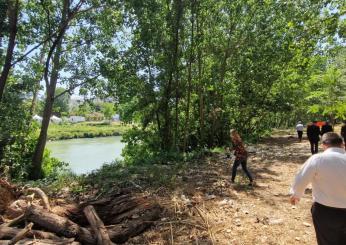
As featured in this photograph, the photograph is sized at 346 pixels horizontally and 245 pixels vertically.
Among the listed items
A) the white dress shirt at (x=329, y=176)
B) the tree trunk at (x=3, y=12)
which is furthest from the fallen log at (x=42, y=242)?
the tree trunk at (x=3, y=12)

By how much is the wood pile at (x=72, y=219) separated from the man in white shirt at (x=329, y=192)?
10.5 feet

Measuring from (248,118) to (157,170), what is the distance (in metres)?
14.8

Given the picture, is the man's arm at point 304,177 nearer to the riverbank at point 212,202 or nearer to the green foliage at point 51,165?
the riverbank at point 212,202

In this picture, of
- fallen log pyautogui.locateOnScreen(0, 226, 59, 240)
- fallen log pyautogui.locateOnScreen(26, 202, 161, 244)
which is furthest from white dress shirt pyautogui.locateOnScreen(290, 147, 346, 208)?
fallen log pyautogui.locateOnScreen(0, 226, 59, 240)

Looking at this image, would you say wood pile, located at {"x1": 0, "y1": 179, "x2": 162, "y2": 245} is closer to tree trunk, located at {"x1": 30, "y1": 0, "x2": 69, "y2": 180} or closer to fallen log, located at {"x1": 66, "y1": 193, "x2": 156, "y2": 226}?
fallen log, located at {"x1": 66, "y1": 193, "x2": 156, "y2": 226}

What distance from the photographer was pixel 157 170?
35.7 feet

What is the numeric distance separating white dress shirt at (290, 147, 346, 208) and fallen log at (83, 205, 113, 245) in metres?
3.19

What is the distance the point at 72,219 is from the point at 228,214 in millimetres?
2932

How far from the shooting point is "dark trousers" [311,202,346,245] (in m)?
3.74

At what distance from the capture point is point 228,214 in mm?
7086

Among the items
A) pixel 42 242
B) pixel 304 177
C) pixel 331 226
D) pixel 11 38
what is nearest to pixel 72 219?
pixel 42 242

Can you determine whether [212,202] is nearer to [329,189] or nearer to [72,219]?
[72,219]

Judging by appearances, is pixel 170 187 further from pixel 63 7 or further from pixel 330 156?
pixel 63 7

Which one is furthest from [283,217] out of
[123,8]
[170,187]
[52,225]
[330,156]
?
[123,8]
